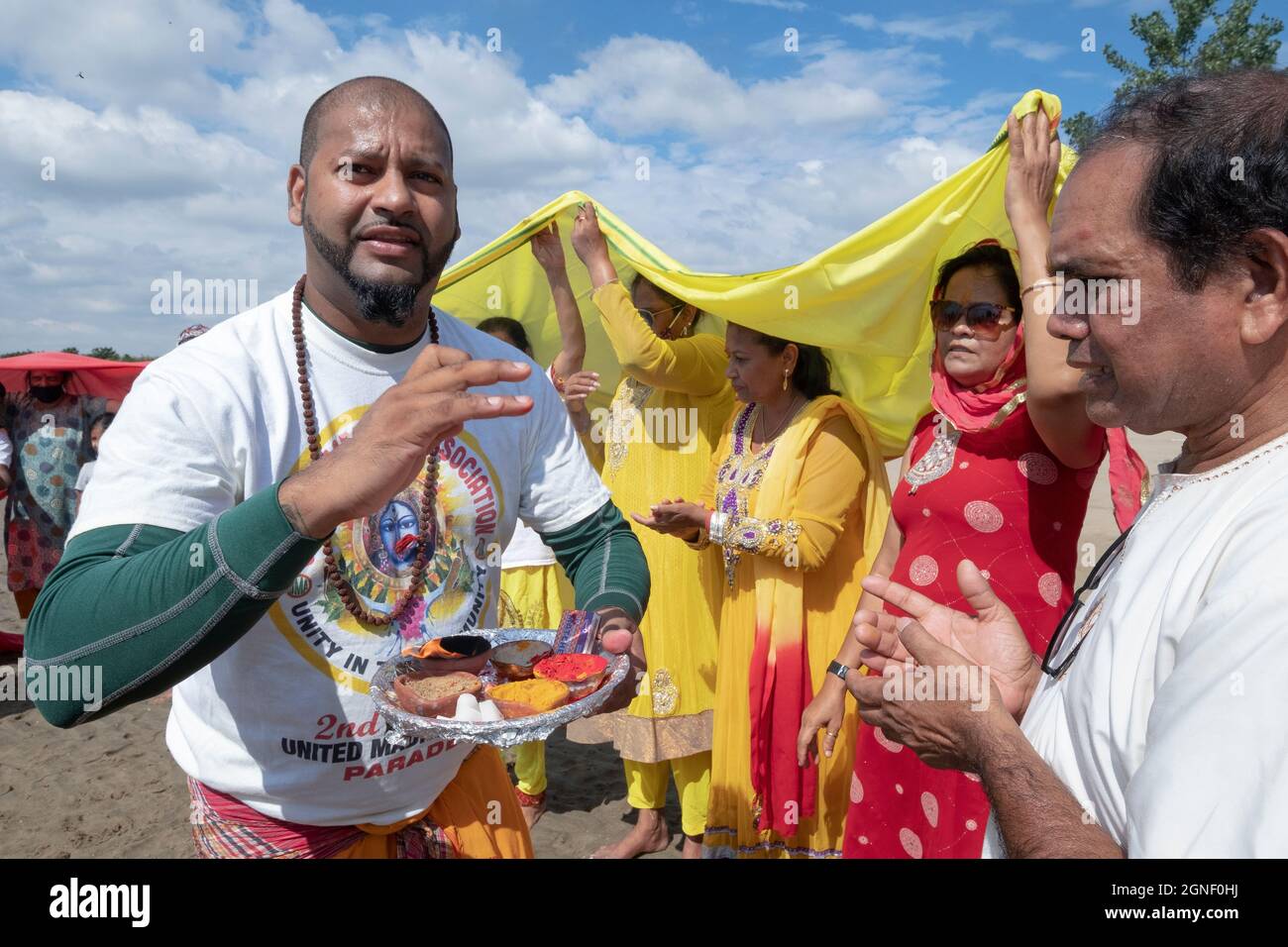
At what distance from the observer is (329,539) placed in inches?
64.8

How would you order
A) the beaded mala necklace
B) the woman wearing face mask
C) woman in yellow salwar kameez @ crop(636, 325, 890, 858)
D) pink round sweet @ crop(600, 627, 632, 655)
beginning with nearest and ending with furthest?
the beaded mala necklace → pink round sweet @ crop(600, 627, 632, 655) → woman in yellow salwar kameez @ crop(636, 325, 890, 858) → the woman wearing face mask

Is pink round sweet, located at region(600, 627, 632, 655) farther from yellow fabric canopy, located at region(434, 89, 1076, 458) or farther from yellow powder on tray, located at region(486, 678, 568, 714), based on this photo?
yellow fabric canopy, located at region(434, 89, 1076, 458)

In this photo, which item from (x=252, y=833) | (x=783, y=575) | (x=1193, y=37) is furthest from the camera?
(x=1193, y=37)

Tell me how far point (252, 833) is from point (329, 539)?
626mm

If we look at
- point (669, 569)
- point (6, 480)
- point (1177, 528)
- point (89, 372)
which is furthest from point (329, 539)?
point (89, 372)

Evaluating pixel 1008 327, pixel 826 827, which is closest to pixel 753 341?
pixel 1008 327

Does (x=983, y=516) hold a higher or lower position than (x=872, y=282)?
lower

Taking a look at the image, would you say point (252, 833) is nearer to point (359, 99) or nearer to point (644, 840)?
point (359, 99)

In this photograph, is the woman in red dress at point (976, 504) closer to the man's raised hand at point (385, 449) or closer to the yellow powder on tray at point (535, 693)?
the yellow powder on tray at point (535, 693)

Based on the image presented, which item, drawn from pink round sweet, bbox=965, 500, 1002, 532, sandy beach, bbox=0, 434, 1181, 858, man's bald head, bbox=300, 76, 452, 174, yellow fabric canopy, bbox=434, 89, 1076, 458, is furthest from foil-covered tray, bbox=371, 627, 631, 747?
sandy beach, bbox=0, 434, 1181, 858

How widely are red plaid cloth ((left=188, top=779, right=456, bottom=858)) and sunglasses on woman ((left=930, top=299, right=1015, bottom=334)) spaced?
7.75ft

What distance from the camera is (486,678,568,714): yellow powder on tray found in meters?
1.67

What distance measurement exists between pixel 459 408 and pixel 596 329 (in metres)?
3.80

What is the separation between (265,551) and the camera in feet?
4.08
